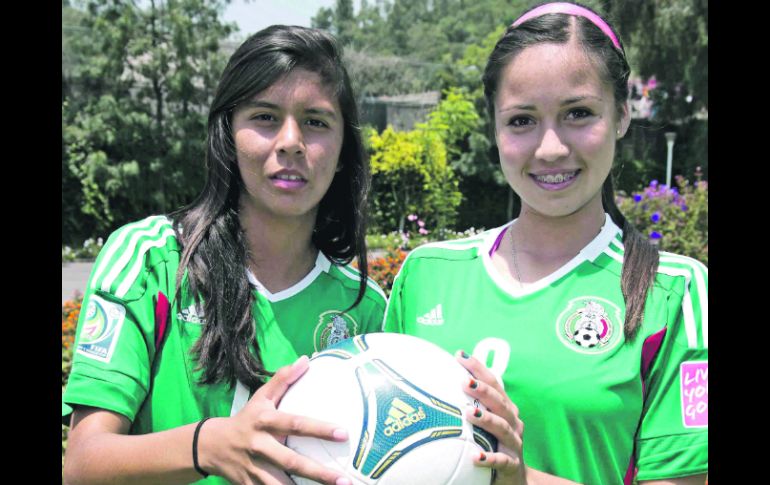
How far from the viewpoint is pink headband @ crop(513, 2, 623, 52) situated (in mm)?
2318

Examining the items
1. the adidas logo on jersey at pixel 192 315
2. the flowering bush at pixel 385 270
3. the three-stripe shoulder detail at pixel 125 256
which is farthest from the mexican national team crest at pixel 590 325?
the flowering bush at pixel 385 270

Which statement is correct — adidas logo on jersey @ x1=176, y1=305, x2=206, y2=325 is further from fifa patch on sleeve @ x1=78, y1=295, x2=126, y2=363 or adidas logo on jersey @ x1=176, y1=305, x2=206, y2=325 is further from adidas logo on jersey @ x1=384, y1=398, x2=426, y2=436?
adidas logo on jersey @ x1=384, y1=398, x2=426, y2=436

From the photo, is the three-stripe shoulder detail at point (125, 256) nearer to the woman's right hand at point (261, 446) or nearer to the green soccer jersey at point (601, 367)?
the woman's right hand at point (261, 446)

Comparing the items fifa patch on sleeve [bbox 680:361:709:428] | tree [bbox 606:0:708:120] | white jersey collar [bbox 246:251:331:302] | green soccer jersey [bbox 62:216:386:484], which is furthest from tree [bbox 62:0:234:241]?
fifa patch on sleeve [bbox 680:361:709:428]

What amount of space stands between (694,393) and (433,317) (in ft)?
2.70

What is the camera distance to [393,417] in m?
1.83

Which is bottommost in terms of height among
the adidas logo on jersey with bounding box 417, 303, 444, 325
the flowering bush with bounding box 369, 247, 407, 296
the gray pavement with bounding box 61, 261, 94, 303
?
the gray pavement with bounding box 61, 261, 94, 303

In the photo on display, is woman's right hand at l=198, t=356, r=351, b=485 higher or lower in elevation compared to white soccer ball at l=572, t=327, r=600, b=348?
lower

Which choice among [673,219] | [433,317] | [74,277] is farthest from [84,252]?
[433,317]

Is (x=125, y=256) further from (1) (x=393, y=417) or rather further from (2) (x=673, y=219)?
(2) (x=673, y=219)

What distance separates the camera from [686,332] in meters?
2.07

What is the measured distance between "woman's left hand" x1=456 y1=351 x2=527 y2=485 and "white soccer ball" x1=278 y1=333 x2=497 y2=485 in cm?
3

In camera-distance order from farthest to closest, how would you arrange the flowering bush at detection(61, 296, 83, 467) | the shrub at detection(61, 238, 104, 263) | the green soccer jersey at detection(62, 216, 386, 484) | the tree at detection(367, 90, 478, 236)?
the tree at detection(367, 90, 478, 236)
the shrub at detection(61, 238, 104, 263)
the flowering bush at detection(61, 296, 83, 467)
the green soccer jersey at detection(62, 216, 386, 484)

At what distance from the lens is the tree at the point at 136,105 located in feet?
55.4
